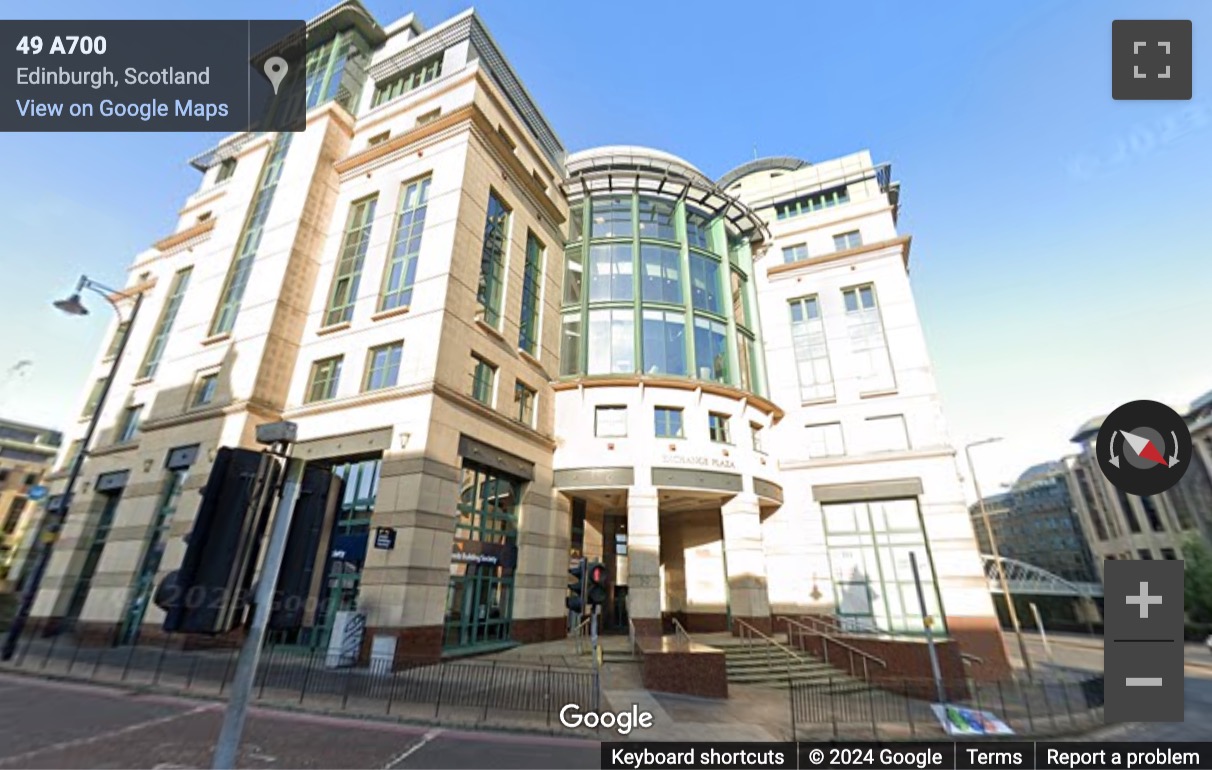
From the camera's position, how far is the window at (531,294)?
79.8 feet

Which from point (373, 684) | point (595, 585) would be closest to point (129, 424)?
point (373, 684)

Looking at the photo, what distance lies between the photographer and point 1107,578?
6836 millimetres

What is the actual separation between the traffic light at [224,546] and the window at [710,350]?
905 inches

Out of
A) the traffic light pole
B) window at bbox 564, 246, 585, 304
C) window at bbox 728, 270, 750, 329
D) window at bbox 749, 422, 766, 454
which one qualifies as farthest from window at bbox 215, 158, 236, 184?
the traffic light pole

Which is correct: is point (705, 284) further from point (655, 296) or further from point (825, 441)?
point (825, 441)

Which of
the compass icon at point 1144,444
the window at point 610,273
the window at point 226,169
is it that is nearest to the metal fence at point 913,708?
the compass icon at point 1144,444

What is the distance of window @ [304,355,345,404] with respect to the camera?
20044 millimetres

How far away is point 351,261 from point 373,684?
57.1 ft

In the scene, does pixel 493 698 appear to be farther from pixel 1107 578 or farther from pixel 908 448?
pixel 908 448

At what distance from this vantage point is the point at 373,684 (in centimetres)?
1288

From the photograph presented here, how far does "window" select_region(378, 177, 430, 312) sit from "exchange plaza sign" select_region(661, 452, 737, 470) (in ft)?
42.7

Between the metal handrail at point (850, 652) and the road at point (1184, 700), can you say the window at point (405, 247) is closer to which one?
the metal handrail at point (850, 652)

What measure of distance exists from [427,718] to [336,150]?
26220 mm

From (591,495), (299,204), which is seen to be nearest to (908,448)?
(591,495)
